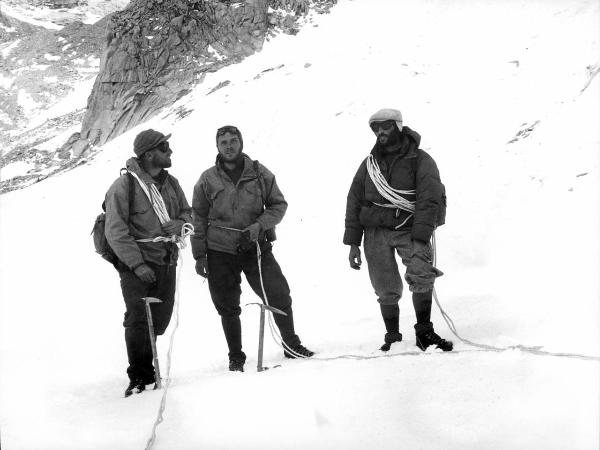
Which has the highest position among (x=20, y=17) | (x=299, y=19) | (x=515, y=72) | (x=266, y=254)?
(x=20, y=17)

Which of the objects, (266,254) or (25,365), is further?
(25,365)

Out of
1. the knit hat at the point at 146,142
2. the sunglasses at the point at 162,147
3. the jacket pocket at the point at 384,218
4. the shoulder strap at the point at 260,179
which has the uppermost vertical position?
the knit hat at the point at 146,142

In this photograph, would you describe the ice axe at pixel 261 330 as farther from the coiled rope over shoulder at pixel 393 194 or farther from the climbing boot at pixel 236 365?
the coiled rope over shoulder at pixel 393 194

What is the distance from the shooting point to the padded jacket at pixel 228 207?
492cm

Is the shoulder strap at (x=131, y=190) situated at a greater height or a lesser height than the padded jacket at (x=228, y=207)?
greater

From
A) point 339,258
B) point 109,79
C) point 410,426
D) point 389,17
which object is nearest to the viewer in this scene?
point 410,426

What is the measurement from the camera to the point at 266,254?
506cm

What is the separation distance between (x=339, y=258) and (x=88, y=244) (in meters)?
4.17

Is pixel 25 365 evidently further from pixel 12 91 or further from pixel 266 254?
pixel 12 91

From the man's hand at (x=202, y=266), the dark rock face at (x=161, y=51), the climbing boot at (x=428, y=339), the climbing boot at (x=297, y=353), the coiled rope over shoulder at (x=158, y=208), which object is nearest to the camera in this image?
the climbing boot at (x=428, y=339)

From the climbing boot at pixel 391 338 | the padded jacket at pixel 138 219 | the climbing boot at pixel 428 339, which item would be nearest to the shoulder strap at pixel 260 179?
the padded jacket at pixel 138 219

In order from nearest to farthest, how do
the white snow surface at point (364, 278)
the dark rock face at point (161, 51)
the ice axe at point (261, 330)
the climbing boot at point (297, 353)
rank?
the white snow surface at point (364, 278), the ice axe at point (261, 330), the climbing boot at point (297, 353), the dark rock face at point (161, 51)

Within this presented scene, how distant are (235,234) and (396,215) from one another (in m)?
1.28

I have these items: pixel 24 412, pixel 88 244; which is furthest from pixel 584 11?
pixel 24 412
